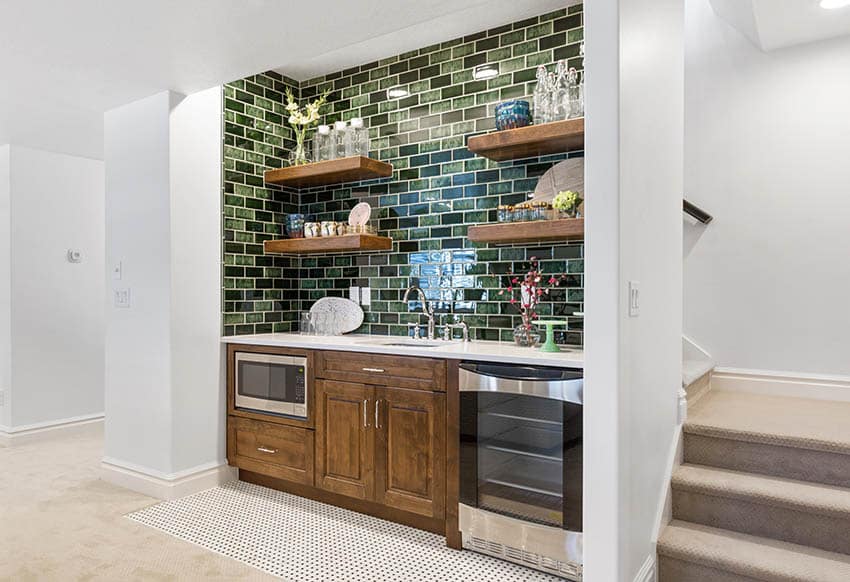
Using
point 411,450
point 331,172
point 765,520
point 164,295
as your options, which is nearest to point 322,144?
point 331,172

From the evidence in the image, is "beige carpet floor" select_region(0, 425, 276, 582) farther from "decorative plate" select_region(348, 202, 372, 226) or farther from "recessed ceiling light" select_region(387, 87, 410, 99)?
"recessed ceiling light" select_region(387, 87, 410, 99)

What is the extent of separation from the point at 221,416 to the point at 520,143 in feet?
8.33

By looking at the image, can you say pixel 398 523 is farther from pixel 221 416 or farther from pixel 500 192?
pixel 500 192

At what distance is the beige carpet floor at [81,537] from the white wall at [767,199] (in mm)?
3236

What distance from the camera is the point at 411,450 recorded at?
295 cm

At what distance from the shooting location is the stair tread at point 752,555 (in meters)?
2.12

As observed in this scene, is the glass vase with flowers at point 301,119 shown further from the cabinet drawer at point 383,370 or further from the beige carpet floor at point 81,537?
the beige carpet floor at point 81,537

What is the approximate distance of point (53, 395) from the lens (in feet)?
16.4

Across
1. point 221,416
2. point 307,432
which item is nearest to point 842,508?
point 307,432

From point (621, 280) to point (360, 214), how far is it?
7.65ft

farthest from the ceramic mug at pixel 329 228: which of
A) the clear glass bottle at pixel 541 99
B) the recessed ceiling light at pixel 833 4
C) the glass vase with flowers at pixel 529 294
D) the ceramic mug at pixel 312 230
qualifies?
the recessed ceiling light at pixel 833 4

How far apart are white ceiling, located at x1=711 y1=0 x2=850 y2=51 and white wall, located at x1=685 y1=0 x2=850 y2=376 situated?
12 cm

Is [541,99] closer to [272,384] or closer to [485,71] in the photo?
[485,71]

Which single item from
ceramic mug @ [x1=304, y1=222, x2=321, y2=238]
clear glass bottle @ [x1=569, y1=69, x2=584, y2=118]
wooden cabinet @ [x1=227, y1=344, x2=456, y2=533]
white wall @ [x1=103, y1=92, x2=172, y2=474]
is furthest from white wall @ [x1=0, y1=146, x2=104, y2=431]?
clear glass bottle @ [x1=569, y1=69, x2=584, y2=118]
